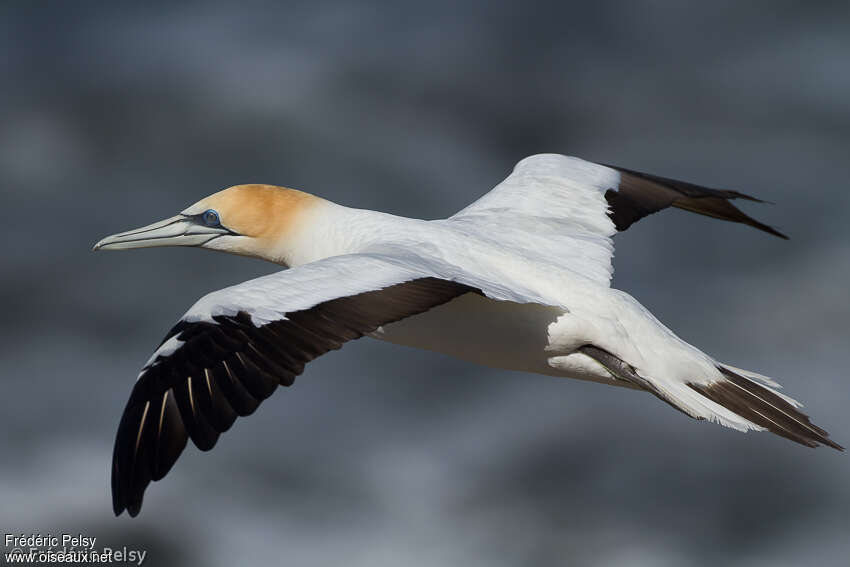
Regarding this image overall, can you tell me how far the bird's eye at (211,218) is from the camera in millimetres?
9039

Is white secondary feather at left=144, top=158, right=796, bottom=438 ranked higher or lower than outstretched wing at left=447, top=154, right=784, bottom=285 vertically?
lower

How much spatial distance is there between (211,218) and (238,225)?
212 mm

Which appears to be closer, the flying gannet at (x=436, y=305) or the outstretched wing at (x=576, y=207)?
the flying gannet at (x=436, y=305)

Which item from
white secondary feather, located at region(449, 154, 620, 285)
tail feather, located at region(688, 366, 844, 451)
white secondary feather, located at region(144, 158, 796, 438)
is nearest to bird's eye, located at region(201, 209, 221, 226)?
white secondary feather, located at region(144, 158, 796, 438)

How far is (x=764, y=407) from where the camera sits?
7.98m

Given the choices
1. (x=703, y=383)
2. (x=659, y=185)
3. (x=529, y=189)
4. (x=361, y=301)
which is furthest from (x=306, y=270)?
(x=659, y=185)

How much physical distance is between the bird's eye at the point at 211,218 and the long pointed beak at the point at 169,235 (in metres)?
0.03

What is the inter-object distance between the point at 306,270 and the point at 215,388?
2.90ft

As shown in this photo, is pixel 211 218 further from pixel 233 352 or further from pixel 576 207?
pixel 233 352

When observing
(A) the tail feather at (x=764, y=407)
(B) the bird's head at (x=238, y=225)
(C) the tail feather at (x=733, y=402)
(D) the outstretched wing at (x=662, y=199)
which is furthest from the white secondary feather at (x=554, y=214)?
(B) the bird's head at (x=238, y=225)

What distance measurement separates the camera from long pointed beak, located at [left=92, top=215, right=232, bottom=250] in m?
9.02

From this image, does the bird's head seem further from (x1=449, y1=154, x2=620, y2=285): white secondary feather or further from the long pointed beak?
(x1=449, y1=154, x2=620, y2=285): white secondary feather

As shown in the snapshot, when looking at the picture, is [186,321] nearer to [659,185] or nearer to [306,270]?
[306,270]

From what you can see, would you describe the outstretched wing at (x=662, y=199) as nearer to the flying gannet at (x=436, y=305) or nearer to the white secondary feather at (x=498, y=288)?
the flying gannet at (x=436, y=305)
